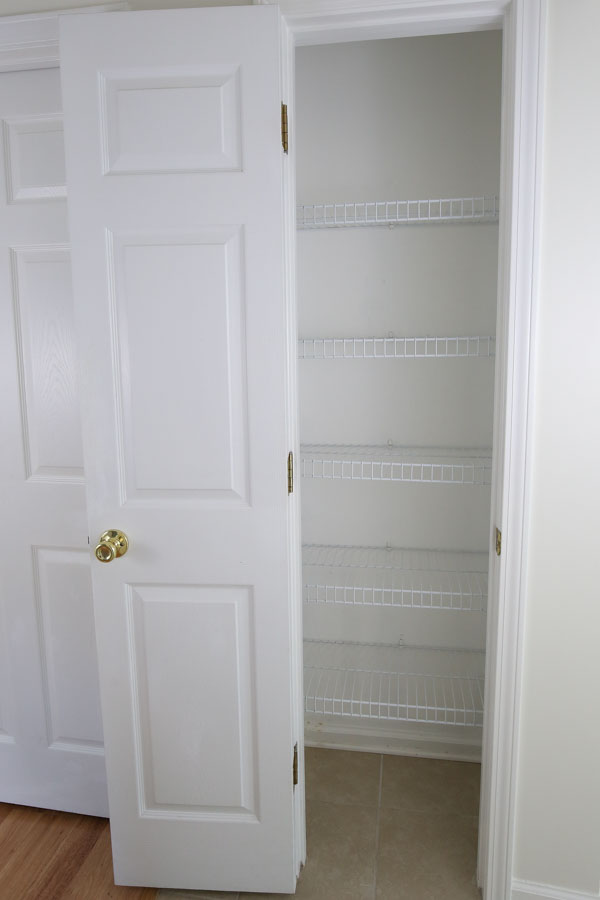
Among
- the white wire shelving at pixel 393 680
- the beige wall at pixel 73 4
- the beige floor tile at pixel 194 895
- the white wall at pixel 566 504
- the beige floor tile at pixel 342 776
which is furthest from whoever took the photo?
the white wire shelving at pixel 393 680

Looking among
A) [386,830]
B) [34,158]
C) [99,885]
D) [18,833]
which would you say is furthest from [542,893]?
[34,158]

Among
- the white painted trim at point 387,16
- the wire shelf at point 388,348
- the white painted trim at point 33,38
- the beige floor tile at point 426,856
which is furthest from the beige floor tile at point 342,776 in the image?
the white painted trim at point 33,38

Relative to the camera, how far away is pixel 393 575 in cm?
229

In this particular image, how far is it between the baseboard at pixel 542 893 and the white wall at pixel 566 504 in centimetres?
1

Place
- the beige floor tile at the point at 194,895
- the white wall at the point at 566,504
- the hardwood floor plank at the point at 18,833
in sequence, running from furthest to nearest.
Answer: the hardwood floor plank at the point at 18,833
the beige floor tile at the point at 194,895
the white wall at the point at 566,504

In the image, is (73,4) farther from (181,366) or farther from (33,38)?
(181,366)

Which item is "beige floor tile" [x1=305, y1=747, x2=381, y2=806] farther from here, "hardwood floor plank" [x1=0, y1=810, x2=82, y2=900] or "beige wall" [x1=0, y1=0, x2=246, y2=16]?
"beige wall" [x1=0, y1=0, x2=246, y2=16]

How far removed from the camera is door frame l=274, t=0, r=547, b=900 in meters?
1.43

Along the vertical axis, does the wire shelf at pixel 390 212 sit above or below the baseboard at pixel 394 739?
above

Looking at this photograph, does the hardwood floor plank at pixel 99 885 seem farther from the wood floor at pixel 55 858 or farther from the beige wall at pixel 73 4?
the beige wall at pixel 73 4

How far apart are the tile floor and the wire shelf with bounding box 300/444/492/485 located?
3.34 feet

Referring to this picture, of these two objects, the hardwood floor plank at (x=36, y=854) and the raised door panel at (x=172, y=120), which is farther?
the hardwood floor plank at (x=36, y=854)

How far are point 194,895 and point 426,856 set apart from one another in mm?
660

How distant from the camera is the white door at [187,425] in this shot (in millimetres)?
1463
